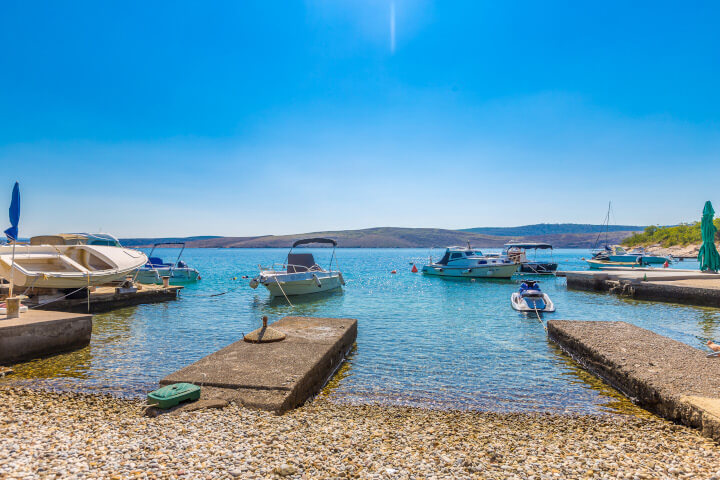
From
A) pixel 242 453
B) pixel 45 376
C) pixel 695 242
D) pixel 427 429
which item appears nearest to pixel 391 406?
pixel 427 429

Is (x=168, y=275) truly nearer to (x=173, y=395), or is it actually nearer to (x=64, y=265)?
(x=64, y=265)

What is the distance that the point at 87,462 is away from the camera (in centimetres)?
435

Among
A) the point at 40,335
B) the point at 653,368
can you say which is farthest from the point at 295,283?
the point at 653,368

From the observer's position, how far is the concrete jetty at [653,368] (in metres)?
6.31

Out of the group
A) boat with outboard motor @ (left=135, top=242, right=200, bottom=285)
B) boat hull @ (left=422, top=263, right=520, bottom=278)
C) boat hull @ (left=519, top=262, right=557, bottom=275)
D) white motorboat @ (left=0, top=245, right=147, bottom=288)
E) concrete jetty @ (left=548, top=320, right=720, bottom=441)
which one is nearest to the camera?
concrete jetty @ (left=548, top=320, right=720, bottom=441)

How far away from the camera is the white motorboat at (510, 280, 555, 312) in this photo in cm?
2030

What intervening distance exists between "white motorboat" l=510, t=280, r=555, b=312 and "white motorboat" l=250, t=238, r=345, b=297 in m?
12.7

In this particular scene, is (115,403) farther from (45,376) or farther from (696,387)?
(696,387)

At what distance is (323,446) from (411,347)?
8485 millimetres

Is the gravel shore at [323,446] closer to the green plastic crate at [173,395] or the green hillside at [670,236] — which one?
the green plastic crate at [173,395]

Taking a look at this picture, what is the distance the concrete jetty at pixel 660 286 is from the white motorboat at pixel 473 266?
25.0ft

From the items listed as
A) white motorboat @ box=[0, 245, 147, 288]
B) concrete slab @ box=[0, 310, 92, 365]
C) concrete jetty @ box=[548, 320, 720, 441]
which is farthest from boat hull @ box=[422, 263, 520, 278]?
concrete slab @ box=[0, 310, 92, 365]

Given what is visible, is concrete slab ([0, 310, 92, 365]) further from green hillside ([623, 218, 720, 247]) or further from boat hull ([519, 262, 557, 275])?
green hillside ([623, 218, 720, 247])

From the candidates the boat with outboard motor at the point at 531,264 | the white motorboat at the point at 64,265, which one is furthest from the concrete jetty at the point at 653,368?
the boat with outboard motor at the point at 531,264
